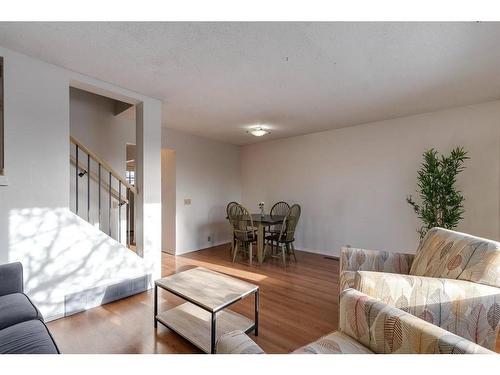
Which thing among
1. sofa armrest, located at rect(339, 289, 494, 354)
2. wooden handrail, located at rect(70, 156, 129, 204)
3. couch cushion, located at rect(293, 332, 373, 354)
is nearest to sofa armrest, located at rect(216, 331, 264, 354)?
couch cushion, located at rect(293, 332, 373, 354)

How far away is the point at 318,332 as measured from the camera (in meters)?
2.04

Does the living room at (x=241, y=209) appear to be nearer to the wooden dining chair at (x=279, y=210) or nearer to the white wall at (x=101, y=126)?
the white wall at (x=101, y=126)

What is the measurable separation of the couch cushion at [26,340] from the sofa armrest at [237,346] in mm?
931

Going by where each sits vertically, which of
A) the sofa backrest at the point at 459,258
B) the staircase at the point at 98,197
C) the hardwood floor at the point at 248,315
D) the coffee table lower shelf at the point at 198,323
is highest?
the staircase at the point at 98,197

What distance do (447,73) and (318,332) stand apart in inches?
108

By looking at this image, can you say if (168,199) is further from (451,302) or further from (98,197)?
(451,302)

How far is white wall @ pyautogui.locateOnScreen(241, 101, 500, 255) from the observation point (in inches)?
121

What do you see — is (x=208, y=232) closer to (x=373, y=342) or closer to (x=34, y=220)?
(x=34, y=220)

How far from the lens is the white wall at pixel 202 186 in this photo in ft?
15.2

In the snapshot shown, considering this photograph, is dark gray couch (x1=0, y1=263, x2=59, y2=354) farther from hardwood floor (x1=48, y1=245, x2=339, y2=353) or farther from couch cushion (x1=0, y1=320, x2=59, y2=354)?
hardwood floor (x1=48, y1=245, x2=339, y2=353)

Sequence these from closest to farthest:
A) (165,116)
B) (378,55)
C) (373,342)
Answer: (373,342)
(378,55)
(165,116)

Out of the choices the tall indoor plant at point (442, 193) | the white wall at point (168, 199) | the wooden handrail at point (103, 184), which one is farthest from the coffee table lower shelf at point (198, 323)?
the tall indoor plant at point (442, 193)

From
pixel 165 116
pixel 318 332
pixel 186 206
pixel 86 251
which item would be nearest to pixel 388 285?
pixel 318 332

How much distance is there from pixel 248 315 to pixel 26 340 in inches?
65.1
